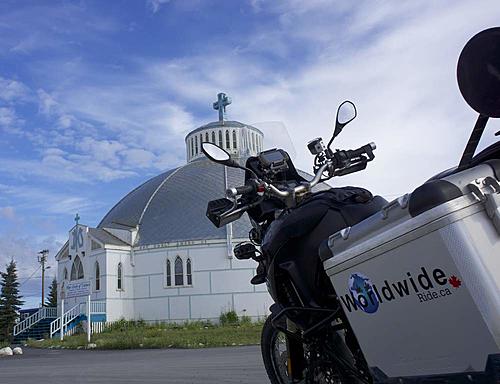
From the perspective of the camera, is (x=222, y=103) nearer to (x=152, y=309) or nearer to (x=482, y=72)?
(x=152, y=309)

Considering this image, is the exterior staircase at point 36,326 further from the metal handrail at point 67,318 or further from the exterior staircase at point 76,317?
the exterior staircase at point 76,317

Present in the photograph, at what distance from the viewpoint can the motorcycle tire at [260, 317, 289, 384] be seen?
4.00 meters

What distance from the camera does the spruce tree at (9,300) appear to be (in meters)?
44.7

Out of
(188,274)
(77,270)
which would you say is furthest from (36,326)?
(188,274)

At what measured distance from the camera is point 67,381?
7676 millimetres

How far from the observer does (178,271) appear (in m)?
34.8

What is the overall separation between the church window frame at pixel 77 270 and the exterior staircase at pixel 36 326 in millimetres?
2769

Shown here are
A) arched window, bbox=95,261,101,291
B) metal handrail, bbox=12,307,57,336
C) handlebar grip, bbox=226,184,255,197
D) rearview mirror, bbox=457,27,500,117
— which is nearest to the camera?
rearview mirror, bbox=457,27,500,117

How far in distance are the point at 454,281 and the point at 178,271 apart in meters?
33.4

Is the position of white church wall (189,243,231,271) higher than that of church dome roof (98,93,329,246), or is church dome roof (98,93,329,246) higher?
church dome roof (98,93,329,246)

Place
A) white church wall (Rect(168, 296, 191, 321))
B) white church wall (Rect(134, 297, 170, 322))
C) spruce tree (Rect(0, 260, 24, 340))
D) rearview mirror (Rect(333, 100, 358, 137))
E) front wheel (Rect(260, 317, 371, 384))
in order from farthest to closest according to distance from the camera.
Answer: spruce tree (Rect(0, 260, 24, 340)) → white church wall (Rect(134, 297, 170, 322)) → white church wall (Rect(168, 296, 191, 321)) → rearview mirror (Rect(333, 100, 358, 137)) → front wheel (Rect(260, 317, 371, 384))

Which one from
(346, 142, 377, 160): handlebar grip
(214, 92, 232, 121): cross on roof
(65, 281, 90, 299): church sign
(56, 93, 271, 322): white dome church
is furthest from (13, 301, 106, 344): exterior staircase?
(346, 142, 377, 160): handlebar grip

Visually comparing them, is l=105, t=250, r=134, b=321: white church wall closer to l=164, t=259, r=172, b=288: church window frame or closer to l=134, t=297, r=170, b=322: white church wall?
l=134, t=297, r=170, b=322: white church wall

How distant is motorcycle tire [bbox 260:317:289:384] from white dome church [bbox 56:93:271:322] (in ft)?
93.1
